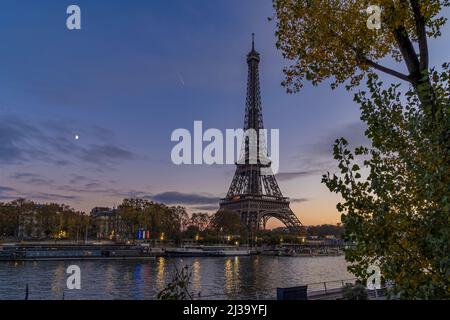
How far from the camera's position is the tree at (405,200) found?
15.0 ft

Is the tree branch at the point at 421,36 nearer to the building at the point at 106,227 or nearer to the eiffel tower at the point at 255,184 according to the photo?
the eiffel tower at the point at 255,184

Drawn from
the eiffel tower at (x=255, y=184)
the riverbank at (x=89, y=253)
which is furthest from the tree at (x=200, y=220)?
the riverbank at (x=89, y=253)

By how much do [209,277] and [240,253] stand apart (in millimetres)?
50854

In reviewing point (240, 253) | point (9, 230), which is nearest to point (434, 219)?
point (240, 253)

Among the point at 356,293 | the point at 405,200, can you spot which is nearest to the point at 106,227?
the point at 356,293

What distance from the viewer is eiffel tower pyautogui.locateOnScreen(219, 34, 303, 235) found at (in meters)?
121

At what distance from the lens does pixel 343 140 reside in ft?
16.8

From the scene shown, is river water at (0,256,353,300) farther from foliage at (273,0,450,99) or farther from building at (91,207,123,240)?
building at (91,207,123,240)

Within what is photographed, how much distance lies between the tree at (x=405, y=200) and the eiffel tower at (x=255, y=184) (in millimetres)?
110759

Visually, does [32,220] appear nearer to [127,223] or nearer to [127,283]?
[127,223]

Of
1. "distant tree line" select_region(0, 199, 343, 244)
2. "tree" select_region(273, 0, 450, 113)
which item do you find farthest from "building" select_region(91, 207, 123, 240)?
"tree" select_region(273, 0, 450, 113)

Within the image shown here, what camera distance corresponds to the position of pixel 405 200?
16.9 feet

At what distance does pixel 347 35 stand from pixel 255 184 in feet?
381
